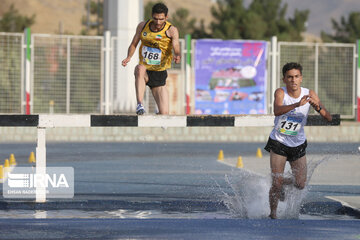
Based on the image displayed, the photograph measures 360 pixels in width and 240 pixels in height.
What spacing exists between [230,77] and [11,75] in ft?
27.0

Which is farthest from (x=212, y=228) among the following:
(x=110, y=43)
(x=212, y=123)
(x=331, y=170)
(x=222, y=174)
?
(x=110, y=43)

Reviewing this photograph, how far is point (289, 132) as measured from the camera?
38.7ft

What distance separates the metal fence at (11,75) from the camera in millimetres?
35938

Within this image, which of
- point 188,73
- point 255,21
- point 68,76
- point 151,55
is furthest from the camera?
point 255,21

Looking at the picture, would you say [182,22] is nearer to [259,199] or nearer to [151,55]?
[151,55]

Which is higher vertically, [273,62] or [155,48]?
[273,62]

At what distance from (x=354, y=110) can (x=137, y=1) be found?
368 inches

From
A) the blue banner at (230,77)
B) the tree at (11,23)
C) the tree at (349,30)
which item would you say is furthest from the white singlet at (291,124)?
the tree at (11,23)

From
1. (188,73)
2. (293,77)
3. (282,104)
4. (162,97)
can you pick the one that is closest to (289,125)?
(282,104)

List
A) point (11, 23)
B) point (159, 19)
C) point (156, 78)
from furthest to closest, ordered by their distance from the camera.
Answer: point (11, 23) → point (156, 78) → point (159, 19)

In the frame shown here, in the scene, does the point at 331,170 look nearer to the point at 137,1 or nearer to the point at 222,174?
the point at 222,174

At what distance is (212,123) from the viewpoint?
44.4 ft

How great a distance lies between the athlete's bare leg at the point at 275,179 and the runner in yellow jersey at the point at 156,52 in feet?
8.74

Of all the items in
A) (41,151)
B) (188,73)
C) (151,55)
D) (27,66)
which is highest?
(27,66)
